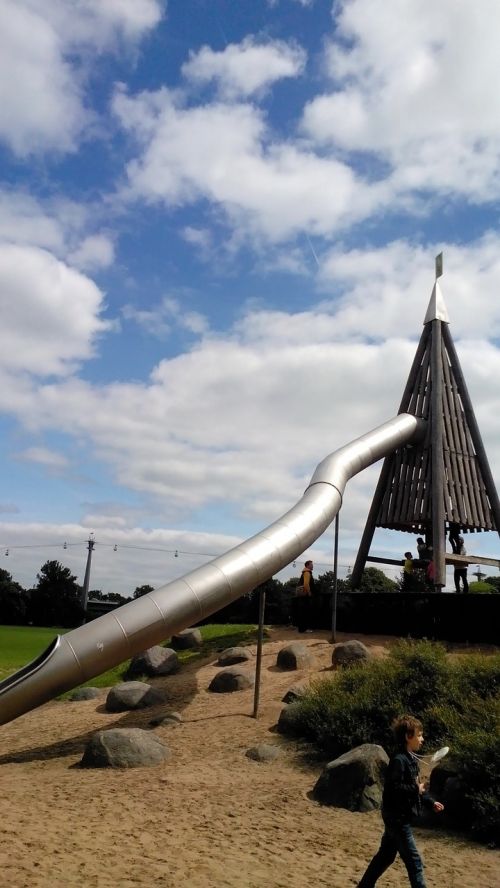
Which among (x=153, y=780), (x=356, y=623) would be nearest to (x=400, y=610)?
(x=356, y=623)

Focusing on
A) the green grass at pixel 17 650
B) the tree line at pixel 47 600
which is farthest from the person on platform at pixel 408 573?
the tree line at pixel 47 600

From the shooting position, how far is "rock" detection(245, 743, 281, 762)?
10570mm

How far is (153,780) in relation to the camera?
31.3 ft

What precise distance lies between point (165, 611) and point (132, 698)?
11.8 feet

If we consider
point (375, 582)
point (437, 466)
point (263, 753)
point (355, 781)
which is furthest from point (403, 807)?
point (375, 582)

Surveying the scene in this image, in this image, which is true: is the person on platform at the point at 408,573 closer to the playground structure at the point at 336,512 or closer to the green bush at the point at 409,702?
the playground structure at the point at 336,512

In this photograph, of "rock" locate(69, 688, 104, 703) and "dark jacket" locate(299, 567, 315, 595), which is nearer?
"rock" locate(69, 688, 104, 703)

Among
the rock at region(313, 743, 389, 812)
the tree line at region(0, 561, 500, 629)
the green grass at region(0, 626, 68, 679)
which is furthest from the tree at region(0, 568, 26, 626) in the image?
the rock at region(313, 743, 389, 812)

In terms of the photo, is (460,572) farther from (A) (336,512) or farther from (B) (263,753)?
(B) (263,753)

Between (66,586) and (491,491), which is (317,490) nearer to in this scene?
(491,491)

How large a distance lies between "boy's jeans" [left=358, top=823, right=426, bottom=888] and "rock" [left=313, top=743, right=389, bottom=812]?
2.65 metres

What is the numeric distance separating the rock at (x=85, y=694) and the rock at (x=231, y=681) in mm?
2985

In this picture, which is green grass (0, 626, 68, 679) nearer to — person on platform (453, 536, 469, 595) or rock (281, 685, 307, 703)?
rock (281, 685, 307, 703)

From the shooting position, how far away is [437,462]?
21.2 meters
